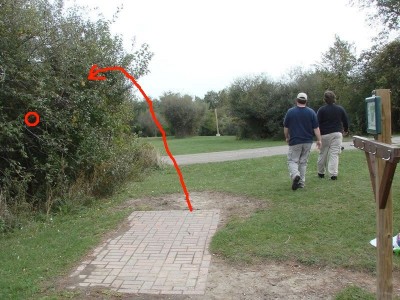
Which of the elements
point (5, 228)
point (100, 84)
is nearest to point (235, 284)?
point (5, 228)

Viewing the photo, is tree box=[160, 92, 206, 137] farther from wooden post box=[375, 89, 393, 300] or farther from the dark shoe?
wooden post box=[375, 89, 393, 300]

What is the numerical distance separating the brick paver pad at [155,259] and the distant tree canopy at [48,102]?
2154 mm

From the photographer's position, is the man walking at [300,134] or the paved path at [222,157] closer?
the man walking at [300,134]

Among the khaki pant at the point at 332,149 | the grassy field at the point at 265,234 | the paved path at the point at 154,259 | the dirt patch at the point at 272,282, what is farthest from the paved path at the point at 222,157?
the dirt patch at the point at 272,282

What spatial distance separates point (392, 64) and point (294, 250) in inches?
984

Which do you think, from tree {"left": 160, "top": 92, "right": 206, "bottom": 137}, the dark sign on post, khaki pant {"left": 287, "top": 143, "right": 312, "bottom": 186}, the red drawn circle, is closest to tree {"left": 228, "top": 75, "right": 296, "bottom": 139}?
tree {"left": 160, "top": 92, "right": 206, "bottom": 137}

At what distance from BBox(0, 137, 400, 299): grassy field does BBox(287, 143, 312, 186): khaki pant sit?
373 mm

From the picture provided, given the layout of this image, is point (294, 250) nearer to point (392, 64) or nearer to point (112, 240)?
point (112, 240)

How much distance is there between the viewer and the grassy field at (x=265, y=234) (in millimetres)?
4465

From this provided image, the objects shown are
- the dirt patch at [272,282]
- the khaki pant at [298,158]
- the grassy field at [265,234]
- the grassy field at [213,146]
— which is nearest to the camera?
the dirt patch at [272,282]

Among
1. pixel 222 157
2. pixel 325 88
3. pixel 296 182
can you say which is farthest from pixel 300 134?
pixel 325 88

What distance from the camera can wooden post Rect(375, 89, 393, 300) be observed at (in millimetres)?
3148

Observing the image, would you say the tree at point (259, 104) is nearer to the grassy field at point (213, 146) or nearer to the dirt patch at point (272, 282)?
the grassy field at point (213, 146)

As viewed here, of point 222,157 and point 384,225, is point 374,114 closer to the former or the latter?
point 384,225
